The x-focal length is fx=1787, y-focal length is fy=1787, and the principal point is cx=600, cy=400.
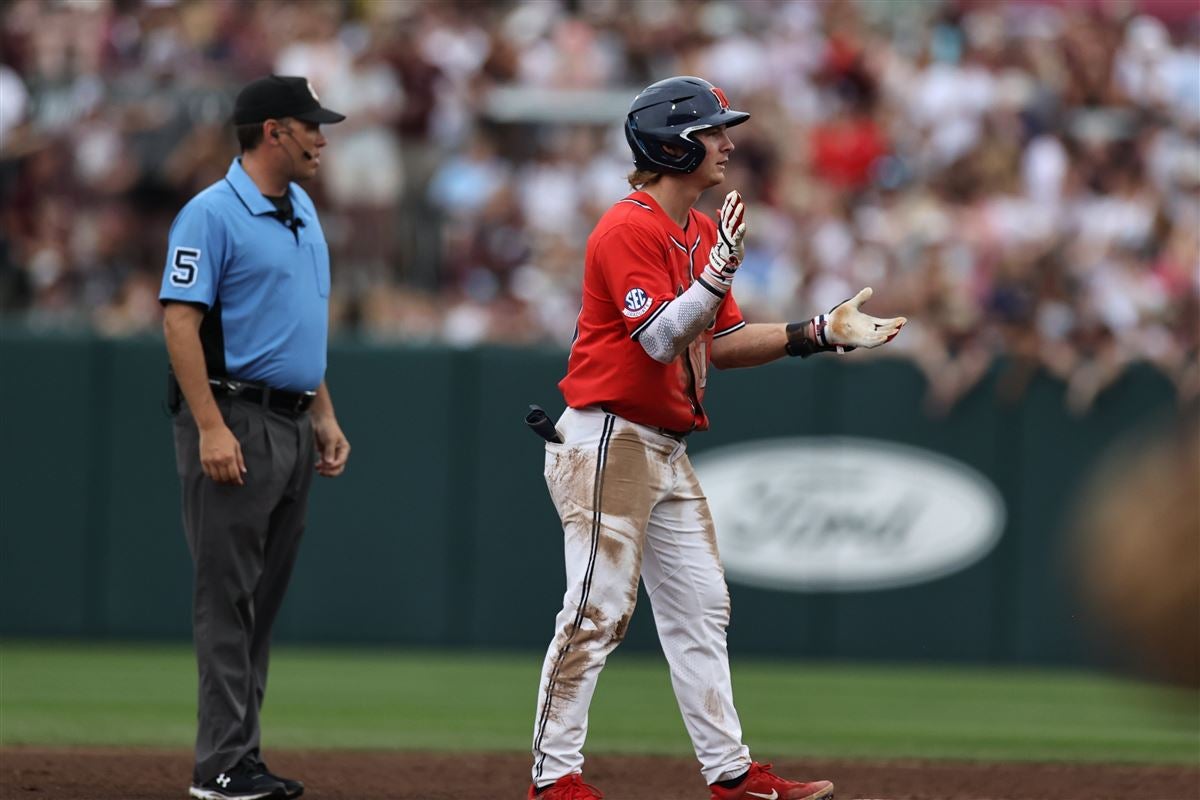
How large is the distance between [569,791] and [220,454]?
172 centimetres

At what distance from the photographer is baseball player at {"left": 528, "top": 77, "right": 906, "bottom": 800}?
6082 millimetres

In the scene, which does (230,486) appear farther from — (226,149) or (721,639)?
(226,149)

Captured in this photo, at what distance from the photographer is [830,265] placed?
13.7 meters

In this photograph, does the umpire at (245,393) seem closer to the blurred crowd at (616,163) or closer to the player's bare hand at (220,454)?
the player's bare hand at (220,454)

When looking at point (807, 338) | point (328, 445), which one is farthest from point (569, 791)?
point (328, 445)

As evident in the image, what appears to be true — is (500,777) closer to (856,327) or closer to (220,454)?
(220,454)

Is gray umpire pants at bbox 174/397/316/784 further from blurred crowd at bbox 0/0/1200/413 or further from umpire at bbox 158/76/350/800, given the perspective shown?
blurred crowd at bbox 0/0/1200/413

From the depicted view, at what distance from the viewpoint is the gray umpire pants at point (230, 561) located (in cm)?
644

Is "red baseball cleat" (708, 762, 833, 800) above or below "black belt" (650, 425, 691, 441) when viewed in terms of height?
below

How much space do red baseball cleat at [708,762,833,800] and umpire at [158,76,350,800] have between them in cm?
165

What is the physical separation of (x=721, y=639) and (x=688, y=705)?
26cm

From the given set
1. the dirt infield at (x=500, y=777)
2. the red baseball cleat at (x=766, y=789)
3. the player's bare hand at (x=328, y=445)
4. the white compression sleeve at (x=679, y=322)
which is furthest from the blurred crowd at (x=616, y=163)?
the white compression sleeve at (x=679, y=322)

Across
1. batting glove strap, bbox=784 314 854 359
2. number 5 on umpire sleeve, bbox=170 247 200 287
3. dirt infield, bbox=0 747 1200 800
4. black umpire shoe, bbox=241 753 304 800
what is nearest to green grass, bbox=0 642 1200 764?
dirt infield, bbox=0 747 1200 800

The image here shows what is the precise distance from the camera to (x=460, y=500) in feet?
42.0
